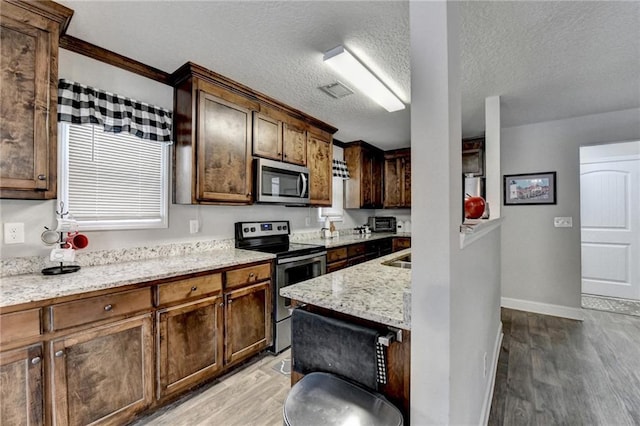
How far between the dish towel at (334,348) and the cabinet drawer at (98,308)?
39.7 inches

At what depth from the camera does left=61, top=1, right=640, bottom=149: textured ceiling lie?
5.10 ft

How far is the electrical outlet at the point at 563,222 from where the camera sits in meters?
3.41

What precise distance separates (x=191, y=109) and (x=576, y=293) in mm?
4589

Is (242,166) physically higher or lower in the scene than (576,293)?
higher

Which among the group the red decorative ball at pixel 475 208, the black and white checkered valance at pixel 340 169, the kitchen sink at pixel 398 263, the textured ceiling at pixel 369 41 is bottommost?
the kitchen sink at pixel 398 263

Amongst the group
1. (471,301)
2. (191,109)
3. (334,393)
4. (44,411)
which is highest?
(191,109)

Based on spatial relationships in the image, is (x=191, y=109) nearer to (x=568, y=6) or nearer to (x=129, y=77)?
(x=129, y=77)

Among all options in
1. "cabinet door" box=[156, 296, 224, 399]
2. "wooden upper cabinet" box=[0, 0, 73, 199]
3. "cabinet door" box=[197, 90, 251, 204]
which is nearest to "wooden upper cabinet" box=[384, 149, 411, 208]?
"cabinet door" box=[197, 90, 251, 204]

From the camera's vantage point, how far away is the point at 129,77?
214 cm

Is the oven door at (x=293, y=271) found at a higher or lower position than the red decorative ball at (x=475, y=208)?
lower

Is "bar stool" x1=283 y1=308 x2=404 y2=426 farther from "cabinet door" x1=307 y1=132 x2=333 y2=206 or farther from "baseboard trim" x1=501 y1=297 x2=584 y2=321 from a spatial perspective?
"baseboard trim" x1=501 y1=297 x2=584 y2=321

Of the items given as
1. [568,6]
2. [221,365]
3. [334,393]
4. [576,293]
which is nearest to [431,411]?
[334,393]

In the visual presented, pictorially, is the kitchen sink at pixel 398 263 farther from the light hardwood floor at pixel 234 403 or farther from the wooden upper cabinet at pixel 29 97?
the wooden upper cabinet at pixel 29 97

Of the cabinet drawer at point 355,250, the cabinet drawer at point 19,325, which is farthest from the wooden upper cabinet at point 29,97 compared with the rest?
the cabinet drawer at point 355,250
